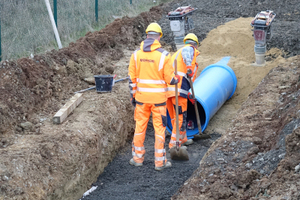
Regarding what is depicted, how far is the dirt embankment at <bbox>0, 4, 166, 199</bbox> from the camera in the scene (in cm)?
423

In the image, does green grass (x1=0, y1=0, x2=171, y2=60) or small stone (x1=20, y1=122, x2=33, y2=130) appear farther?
green grass (x1=0, y1=0, x2=171, y2=60)

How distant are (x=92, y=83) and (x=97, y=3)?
557 cm

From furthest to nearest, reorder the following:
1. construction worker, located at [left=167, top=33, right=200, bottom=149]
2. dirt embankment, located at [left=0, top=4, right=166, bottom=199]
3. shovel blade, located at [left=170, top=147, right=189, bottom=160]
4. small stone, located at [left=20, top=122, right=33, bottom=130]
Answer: construction worker, located at [left=167, top=33, right=200, bottom=149]
shovel blade, located at [left=170, top=147, right=189, bottom=160]
small stone, located at [left=20, top=122, right=33, bottom=130]
dirt embankment, located at [left=0, top=4, right=166, bottom=199]

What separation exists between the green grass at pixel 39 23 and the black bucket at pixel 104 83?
7.18ft

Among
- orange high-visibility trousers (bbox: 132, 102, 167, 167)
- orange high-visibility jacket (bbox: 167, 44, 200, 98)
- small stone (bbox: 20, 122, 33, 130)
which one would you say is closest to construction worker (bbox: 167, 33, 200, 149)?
orange high-visibility jacket (bbox: 167, 44, 200, 98)

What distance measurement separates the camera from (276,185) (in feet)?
10.2

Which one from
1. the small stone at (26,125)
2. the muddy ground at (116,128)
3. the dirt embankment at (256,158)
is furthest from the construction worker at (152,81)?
the small stone at (26,125)

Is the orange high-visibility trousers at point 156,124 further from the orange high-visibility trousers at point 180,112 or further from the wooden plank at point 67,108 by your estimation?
the wooden plank at point 67,108

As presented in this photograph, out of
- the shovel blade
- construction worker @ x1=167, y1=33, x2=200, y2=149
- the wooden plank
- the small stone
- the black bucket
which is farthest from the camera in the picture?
the black bucket

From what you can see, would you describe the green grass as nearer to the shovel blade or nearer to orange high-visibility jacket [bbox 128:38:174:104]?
orange high-visibility jacket [bbox 128:38:174:104]

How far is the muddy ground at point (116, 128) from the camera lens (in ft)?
12.3

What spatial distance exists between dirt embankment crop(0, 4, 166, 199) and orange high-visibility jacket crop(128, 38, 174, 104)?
1055mm

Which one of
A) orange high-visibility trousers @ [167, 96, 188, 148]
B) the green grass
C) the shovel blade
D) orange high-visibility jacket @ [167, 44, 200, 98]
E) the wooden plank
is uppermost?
the green grass

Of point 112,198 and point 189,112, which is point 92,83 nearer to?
point 189,112
